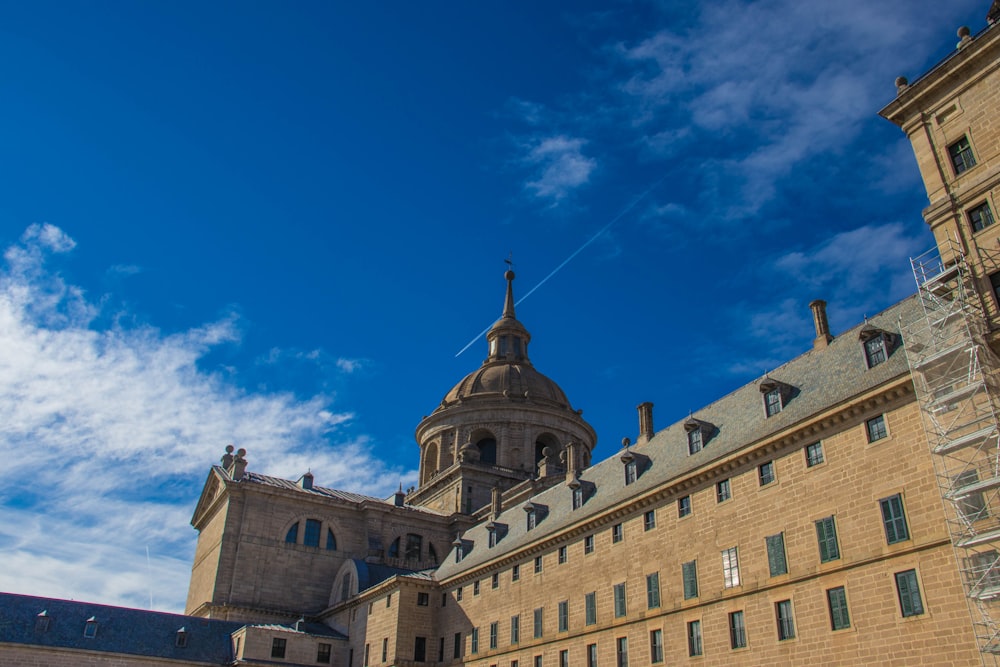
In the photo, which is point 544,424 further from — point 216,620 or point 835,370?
point 835,370

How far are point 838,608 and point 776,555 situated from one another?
296cm

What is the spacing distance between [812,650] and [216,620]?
3829 centimetres

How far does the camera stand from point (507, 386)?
2921 inches

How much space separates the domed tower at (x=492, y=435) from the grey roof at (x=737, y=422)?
2051 centimetres

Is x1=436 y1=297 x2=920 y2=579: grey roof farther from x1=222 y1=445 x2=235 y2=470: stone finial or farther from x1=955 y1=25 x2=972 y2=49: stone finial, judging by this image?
x1=222 y1=445 x2=235 y2=470: stone finial

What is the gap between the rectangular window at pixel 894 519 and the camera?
973 inches

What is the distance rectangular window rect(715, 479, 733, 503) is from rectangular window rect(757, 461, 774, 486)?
143cm

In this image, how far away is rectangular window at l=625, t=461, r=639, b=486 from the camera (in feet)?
125

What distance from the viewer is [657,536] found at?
34.0 meters

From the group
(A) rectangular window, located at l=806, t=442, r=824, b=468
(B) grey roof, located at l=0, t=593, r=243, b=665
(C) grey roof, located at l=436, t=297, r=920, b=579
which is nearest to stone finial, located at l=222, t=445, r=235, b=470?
(B) grey roof, located at l=0, t=593, r=243, b=665

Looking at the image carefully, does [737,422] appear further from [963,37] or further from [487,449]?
[487,449]

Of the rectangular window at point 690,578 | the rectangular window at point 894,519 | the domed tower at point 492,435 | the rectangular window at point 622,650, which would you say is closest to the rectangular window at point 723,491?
the rectangular window at point 690,578

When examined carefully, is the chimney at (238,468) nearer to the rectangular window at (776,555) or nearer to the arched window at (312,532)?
the arched window at (312,532)

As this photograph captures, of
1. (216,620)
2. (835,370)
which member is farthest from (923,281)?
(216,620)
